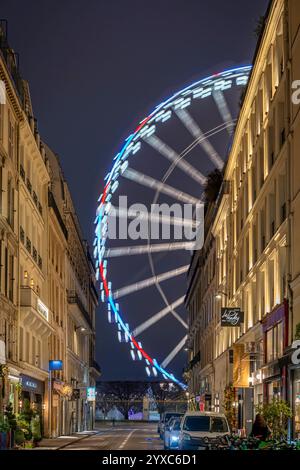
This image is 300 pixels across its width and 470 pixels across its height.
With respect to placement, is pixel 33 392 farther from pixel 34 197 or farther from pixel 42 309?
pixel 34 197

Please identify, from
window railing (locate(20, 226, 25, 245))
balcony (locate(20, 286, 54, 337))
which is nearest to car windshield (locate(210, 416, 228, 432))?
balcony (locate(20, 286, 54, 337))

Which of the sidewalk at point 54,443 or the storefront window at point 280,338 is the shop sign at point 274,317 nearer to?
the storefront window at point 280,338

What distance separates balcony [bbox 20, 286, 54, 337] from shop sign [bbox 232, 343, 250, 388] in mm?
11373

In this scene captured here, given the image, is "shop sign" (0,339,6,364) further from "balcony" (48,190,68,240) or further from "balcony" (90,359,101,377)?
"balcony" (90,359,101,377)

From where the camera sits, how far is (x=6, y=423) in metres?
39.5

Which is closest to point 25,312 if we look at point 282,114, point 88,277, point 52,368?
point 52,368

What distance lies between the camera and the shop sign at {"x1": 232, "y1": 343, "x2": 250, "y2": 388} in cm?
5203

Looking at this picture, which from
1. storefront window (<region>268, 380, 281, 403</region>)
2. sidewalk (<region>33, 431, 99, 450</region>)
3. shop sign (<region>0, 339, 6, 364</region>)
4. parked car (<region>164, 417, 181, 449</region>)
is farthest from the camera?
sidewalk (<region>33, 431, 99, 450</region>)

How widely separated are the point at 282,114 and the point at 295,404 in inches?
485

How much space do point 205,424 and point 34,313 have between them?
794 inches

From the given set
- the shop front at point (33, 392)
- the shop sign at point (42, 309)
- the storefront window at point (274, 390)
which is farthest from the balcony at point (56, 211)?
the storefront window at point (274, 390)

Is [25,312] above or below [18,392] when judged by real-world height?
above

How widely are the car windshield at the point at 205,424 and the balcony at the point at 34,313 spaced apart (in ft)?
58.5

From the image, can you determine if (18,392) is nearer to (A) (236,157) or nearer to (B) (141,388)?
(A) (236,157)
